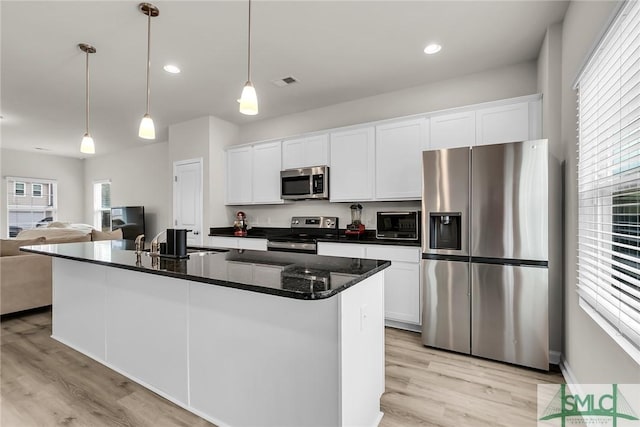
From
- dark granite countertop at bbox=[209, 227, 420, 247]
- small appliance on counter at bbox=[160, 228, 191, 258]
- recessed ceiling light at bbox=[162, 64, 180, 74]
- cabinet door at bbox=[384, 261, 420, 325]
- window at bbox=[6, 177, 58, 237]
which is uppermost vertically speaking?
recessed ceiling light at bbox=[162, 64, 180, 74]

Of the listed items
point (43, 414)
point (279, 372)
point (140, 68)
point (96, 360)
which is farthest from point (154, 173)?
point (279, 372)

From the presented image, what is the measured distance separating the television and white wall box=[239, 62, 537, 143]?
349 centimetres

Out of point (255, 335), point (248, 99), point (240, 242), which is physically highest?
point (248, 99)

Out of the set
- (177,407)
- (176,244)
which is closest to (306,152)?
(176,244)

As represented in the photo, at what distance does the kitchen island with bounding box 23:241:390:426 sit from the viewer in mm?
1387

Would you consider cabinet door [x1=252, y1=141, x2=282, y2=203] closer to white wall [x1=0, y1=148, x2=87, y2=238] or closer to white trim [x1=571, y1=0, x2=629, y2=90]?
white trim [x1=571, y1=0, x2=629, y2=90]

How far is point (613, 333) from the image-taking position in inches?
58.4

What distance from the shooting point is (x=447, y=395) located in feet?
6.86

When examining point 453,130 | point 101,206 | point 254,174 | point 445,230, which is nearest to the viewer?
point 445,230

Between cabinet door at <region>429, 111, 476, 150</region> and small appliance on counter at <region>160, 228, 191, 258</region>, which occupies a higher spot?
cabinet door at <region>429, 111, 476, 150</region>

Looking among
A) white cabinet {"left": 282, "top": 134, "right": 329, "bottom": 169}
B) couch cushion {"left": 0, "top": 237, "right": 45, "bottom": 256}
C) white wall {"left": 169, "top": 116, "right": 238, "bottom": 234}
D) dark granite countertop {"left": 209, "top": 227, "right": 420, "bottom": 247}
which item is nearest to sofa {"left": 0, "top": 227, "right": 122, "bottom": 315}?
couch cushion {"left": 0, "top": 237, "right": 45, "bottom": 256}

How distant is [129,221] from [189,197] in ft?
9.01

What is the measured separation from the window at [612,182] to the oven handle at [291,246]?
8.29ft

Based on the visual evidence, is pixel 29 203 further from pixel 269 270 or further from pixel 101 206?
pixel 269 270
